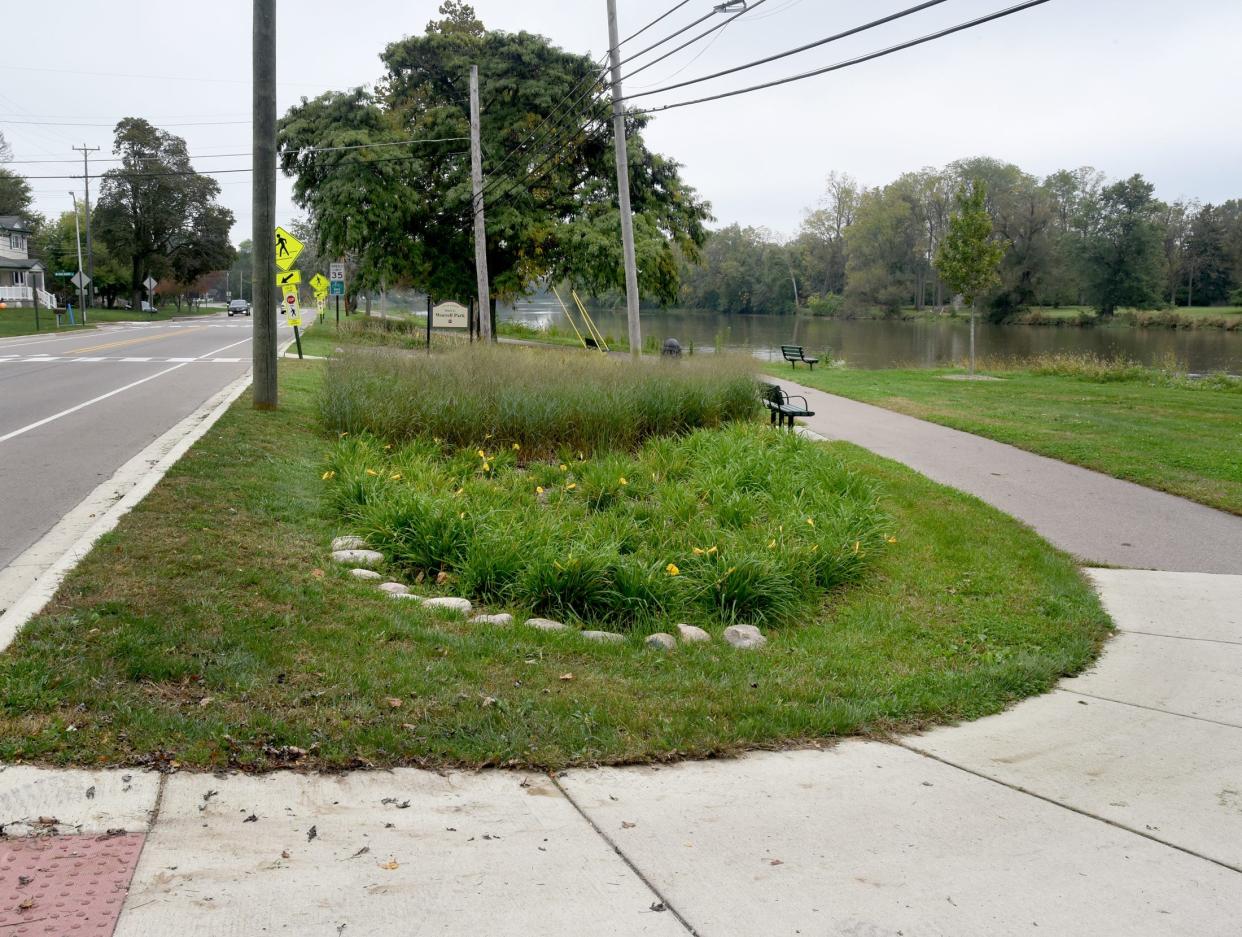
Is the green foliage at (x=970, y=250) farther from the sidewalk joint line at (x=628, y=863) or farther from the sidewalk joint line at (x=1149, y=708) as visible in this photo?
the sidewalk joint line at (x=628, y=863)

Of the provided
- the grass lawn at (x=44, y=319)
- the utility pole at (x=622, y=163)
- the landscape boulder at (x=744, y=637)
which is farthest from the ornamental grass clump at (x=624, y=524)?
the grass lawn at (x=44, y=319)

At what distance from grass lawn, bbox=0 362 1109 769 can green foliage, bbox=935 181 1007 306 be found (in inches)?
873

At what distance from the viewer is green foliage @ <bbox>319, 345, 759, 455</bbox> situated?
1214cm

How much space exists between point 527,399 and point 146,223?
83002 millimetres

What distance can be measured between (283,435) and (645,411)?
4.66 metres

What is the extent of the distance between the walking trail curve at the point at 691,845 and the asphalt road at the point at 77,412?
4053mm

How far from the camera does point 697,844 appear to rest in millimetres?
3527

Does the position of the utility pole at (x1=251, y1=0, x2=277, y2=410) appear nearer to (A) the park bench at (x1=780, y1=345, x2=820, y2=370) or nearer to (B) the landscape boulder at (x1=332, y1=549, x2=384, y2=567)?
(B) the landscape boulder at (x1=332, y1=549, x2=384, y2=567)

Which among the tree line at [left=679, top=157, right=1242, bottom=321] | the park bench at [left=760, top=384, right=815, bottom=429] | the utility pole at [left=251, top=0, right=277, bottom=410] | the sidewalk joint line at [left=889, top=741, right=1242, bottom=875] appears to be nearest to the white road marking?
the utility pole at [left=251, top=0, right=277, bottom=410]

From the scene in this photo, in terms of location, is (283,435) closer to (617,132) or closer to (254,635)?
(254,635)

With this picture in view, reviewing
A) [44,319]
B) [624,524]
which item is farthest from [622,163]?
[44,319]

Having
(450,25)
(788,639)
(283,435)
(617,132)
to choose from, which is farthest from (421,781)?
(450,25)

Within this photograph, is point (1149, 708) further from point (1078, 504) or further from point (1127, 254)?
point (1127, 254)

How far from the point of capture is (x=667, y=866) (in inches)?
132
